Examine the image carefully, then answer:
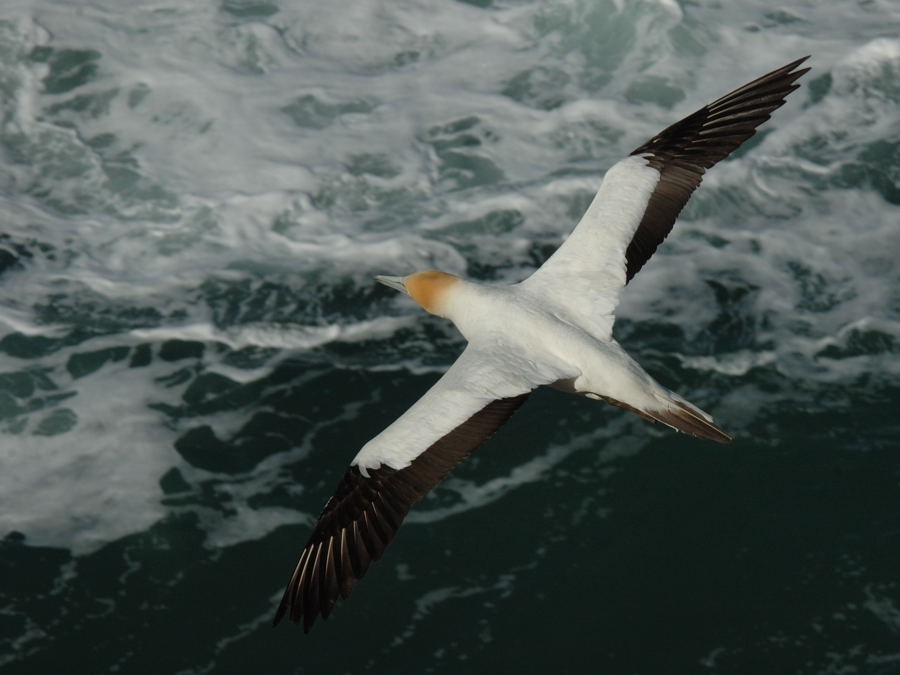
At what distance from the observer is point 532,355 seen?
8789 mm

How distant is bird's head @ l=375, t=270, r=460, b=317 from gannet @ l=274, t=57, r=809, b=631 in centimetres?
1

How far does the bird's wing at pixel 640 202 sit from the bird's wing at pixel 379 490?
150 cm

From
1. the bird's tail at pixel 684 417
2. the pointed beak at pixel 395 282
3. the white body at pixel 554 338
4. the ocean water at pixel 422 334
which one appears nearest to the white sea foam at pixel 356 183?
the ocean water at pixel 422 334

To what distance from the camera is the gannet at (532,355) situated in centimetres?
786

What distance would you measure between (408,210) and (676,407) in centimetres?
560

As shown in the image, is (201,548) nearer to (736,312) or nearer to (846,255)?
(736,312)

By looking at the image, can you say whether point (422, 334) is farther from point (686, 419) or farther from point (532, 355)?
point (686, 419)

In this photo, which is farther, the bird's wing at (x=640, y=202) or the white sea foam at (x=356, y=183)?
the white sea foam at (x=356, y=183)

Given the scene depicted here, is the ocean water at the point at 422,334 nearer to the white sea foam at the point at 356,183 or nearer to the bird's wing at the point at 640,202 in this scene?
the white sea foam at the point at 356,183

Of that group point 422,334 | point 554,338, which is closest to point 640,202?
point 554,338

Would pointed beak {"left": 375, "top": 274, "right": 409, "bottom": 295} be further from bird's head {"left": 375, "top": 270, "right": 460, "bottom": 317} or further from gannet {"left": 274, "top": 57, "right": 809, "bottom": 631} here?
bird's head {"left": 375, "top": 270, "right": 460, "bottom": 317}

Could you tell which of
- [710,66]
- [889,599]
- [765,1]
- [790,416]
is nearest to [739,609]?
[889,599]

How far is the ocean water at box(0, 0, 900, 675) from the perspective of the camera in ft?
29.7

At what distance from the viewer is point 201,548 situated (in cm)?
959
